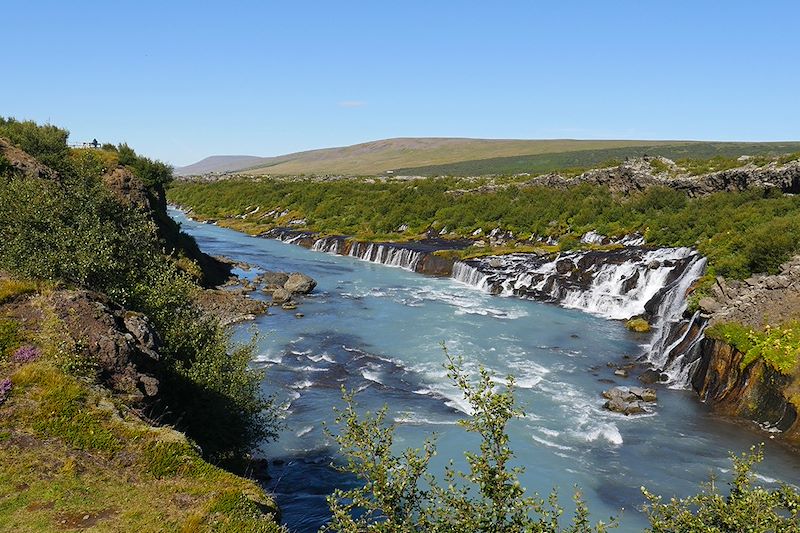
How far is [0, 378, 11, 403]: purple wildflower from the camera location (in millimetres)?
14750

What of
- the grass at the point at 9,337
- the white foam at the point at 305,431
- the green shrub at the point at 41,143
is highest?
the green shrub at the point at 41,143

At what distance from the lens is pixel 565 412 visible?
1141 inches

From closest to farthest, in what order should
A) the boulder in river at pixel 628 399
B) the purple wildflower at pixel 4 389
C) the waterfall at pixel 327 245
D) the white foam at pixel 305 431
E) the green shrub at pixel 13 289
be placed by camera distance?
the purple wildflower at pixel 4 389
the green shrub at pixel 13 289
the white foam at pixel 305 431
the boulder in river at pixel 628 399
the waterfall at pixel 327 245

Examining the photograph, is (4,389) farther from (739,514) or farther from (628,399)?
(628,399)

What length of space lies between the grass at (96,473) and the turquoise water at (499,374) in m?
6.73

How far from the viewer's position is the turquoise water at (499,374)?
2280 centimetres

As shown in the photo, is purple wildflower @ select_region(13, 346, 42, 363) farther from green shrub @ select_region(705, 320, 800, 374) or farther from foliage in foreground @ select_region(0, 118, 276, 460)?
green shrub @ select_region(705, 320, 800, 374)

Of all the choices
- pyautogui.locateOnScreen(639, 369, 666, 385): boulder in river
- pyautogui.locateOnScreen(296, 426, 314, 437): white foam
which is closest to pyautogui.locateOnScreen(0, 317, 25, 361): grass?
pyautogui.locateOnScreen(296, 426, 314, 437): white foam

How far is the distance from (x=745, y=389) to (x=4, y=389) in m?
31.9

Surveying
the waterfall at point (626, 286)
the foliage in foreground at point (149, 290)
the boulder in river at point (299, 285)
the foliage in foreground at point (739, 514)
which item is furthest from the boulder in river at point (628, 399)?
the boulder in river at point (299, 285)

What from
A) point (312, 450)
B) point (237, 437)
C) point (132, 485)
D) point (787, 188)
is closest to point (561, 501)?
point (312, 450)

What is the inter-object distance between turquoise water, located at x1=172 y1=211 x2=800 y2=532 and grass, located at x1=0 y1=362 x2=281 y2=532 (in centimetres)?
673

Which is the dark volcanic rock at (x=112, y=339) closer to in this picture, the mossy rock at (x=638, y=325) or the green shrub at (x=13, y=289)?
the green shrub at (x=13, y=289)

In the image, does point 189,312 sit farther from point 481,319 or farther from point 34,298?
point 481,319
